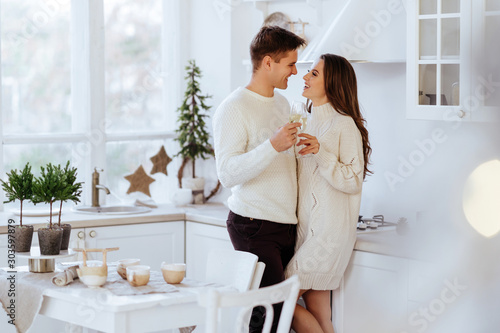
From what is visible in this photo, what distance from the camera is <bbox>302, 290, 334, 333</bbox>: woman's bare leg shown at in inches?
106

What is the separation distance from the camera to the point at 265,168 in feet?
8.38

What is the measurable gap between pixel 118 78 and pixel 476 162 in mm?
3671

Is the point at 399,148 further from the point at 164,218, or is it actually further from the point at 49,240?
the point at 49,240

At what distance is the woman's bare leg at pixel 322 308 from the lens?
2.68 m

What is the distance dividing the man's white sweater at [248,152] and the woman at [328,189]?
9 cm

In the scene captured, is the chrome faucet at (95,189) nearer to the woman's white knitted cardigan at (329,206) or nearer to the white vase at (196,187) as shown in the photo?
the white vase at (196,187)

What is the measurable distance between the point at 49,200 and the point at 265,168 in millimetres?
790

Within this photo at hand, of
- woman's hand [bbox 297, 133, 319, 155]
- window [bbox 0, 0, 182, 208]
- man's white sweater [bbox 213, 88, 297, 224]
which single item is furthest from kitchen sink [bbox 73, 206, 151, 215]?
woman's hand [bbox 297, 133, 319, 155]

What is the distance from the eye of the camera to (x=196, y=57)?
13.8ft

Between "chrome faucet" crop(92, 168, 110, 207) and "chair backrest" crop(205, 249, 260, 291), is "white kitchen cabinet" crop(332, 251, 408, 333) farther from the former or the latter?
"chrome faucet" crop(92, 168, 110, 207)

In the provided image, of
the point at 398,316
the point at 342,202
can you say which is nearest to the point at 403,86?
the point at 342,202

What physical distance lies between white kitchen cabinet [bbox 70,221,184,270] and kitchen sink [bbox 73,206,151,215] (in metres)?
0.11

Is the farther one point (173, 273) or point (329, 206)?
point (329, 206)

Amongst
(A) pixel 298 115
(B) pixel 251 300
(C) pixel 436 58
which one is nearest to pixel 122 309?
(B) pixel 251 300
